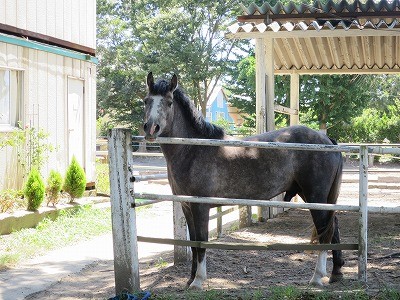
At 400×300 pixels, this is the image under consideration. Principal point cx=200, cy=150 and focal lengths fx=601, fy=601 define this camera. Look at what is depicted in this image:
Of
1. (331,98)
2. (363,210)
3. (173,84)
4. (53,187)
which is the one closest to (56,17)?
(53,187)

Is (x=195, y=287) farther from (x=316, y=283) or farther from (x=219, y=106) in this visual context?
(x=219, y=106)

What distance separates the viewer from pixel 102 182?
44.1ft

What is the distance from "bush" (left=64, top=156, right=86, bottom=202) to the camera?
11203mm

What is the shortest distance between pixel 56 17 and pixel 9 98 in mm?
2106

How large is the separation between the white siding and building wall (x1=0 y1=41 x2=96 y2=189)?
1.31 ft

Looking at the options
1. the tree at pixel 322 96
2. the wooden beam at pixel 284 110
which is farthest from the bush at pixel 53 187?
the tree at pixel 322 96

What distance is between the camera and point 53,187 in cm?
1063

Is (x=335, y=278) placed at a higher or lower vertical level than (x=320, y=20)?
lower

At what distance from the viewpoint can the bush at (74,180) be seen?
36.8 ft

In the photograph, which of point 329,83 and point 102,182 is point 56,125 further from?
point 329,83

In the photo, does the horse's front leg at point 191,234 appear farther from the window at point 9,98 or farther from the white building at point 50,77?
the window at point 9,98

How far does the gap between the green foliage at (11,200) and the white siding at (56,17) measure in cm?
285

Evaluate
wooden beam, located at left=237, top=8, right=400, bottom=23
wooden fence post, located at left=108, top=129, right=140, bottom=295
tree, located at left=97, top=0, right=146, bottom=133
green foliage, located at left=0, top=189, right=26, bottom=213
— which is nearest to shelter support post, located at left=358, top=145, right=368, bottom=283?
wooden fence post, located at left=108, top=129, right=140, bottom=295

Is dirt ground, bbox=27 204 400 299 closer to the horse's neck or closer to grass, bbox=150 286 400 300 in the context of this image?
grass, bbox=150 286 400 300
